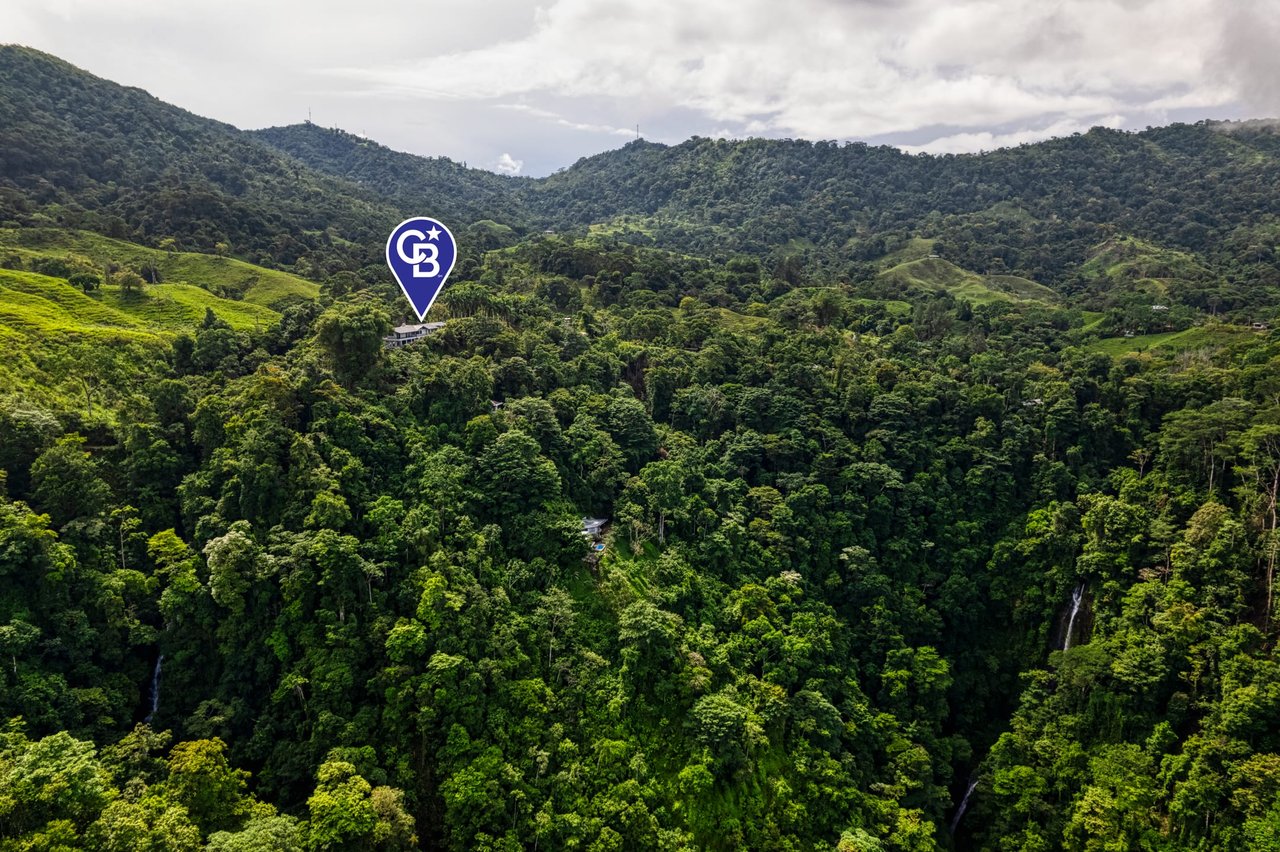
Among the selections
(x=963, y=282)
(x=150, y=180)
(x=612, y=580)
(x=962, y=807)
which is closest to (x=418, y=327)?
(x=612, y=580)

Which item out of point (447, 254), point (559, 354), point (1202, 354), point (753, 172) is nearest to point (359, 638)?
point (447, 254)

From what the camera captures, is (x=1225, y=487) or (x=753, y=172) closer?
(x=1225, y=487)

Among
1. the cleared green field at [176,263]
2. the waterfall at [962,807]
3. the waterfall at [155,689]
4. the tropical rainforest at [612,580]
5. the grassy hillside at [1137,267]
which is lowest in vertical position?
the waterfall at [962,807]

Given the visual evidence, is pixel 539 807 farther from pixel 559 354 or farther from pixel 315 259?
pixel 315 259

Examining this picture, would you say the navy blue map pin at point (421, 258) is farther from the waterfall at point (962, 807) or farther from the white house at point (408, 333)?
the waterfall at point (962, 807)

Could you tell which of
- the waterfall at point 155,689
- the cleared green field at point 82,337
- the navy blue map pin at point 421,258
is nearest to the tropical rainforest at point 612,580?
the waterfall at point 155,689

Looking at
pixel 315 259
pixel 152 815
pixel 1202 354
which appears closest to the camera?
pixel 152 815

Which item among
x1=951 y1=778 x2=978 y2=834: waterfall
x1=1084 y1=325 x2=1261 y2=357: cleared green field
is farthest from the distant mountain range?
x1=951 y1=778 x2=978 y2=834: waterfall
